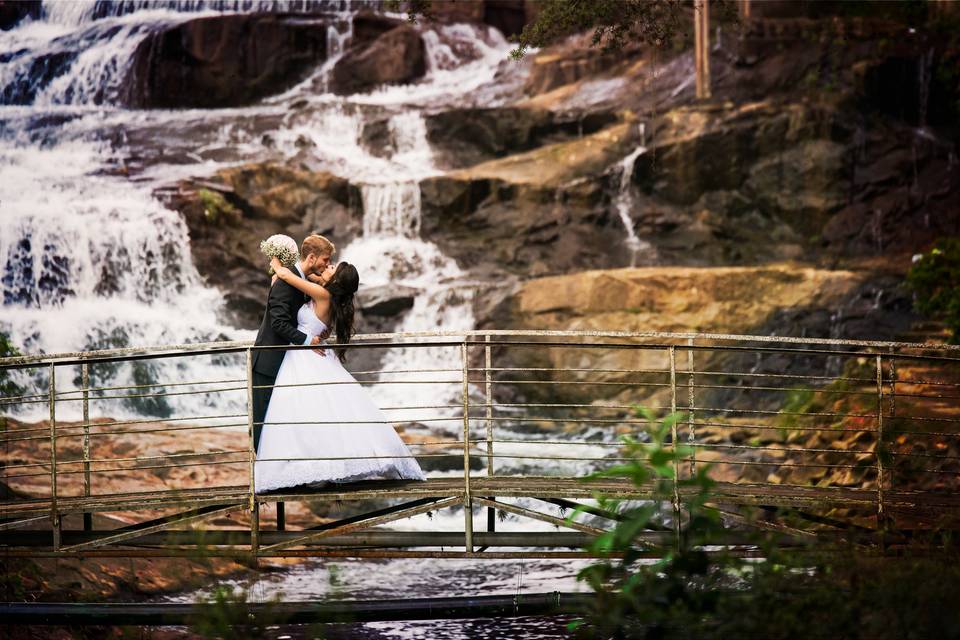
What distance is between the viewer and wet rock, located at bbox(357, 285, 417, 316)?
55.0 ft

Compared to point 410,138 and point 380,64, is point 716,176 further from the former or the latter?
point 380,64

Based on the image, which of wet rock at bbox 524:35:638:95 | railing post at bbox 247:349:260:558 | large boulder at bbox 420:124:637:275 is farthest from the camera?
wet rock at bbox 524:35:638:95

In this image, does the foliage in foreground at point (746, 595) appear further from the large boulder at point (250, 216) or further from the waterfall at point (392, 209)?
the waterfall at point (392, 209)

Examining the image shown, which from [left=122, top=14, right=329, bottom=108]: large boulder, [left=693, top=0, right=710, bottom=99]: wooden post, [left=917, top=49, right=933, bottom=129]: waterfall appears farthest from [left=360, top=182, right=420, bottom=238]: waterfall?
[left=917, top=49, right=933, bottom=129]: waterfall

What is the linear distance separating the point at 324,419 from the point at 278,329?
2.03 feet

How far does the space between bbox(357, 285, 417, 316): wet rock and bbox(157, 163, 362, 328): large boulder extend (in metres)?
1.76

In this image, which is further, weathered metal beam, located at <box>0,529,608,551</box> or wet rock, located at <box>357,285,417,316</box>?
wet rock, located at <box>357,285,417,316</box>

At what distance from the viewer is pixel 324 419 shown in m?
6.70

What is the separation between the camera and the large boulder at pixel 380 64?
23109 mm

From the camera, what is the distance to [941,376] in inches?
459

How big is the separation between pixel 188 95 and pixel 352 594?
1544 cm

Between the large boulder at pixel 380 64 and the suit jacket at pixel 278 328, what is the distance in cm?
1676

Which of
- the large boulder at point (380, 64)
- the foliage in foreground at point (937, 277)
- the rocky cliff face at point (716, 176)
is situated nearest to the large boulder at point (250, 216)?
the rocky cliff face at point (716, 176)

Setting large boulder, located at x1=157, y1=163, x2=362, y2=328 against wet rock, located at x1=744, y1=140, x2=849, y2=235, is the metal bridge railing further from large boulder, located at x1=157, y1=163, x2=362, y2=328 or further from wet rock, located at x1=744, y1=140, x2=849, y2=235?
wet rock, located at x1=744, y1=140, x2=849, y2=235
